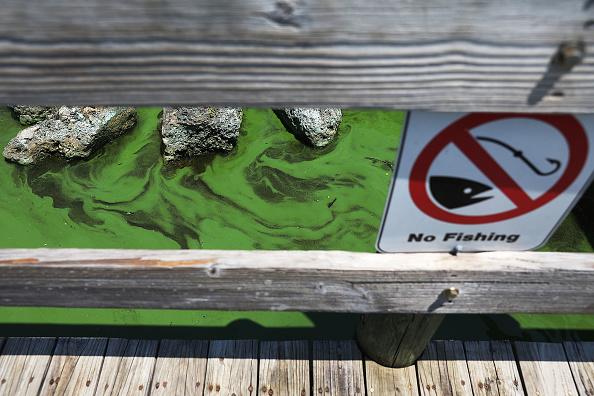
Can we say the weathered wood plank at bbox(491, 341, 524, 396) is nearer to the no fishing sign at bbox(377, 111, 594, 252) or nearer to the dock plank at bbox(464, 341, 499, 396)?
the dock plank at bbox(464, 341, 499, 396)

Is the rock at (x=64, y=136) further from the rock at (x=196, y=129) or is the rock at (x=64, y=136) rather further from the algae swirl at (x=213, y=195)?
the rock at (x=196, y=129)

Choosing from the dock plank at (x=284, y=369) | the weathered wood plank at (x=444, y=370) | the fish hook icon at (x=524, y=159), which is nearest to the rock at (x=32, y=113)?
the dock plank at (x=284, y=369)

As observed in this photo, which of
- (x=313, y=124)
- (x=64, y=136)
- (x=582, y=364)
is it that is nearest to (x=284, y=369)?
(x=582, y=364)

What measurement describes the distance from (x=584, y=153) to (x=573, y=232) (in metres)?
2.01

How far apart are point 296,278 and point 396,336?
1.91 feet

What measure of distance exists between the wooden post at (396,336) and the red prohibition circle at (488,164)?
22.1 inches

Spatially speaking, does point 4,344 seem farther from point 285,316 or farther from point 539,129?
point 539,129

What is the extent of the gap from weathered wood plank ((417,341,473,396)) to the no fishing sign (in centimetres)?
81

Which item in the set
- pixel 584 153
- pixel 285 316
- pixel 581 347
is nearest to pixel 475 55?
pixel 584 153

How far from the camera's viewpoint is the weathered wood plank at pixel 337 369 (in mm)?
1625

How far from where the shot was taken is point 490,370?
1.68 m

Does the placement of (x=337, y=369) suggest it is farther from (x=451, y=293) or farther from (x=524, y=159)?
(x=524, y=159)

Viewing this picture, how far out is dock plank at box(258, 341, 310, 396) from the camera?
163cm

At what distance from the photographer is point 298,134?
9.49 feet
